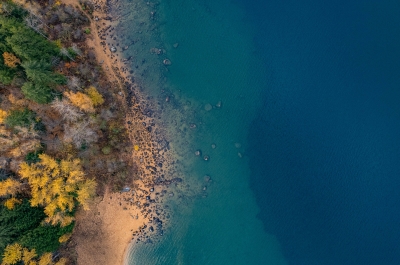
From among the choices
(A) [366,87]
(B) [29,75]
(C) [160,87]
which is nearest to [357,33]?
(A) [366,87]

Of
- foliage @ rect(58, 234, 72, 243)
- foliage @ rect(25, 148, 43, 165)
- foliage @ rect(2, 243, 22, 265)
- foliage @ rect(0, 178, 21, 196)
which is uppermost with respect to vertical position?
foliage @ rect(25, 148, 43, 165)

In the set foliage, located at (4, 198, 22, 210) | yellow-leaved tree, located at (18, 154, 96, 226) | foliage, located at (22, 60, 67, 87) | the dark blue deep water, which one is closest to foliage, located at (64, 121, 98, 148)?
yellow-leaved tree, located at (18, 154, 96, 226)

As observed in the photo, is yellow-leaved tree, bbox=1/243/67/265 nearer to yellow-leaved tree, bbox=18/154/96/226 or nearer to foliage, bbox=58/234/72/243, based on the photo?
foliage, bbox=58/234/72/243

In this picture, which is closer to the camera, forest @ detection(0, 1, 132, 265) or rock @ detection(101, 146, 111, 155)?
forest @ detection(0, 1, 132, 265)

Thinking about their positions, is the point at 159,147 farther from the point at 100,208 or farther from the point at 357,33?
the point at 357,33

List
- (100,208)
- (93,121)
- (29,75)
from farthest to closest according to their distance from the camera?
(100,208)
(93,121)
(29,75)

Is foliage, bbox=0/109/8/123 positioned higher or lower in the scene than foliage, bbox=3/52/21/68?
lower
